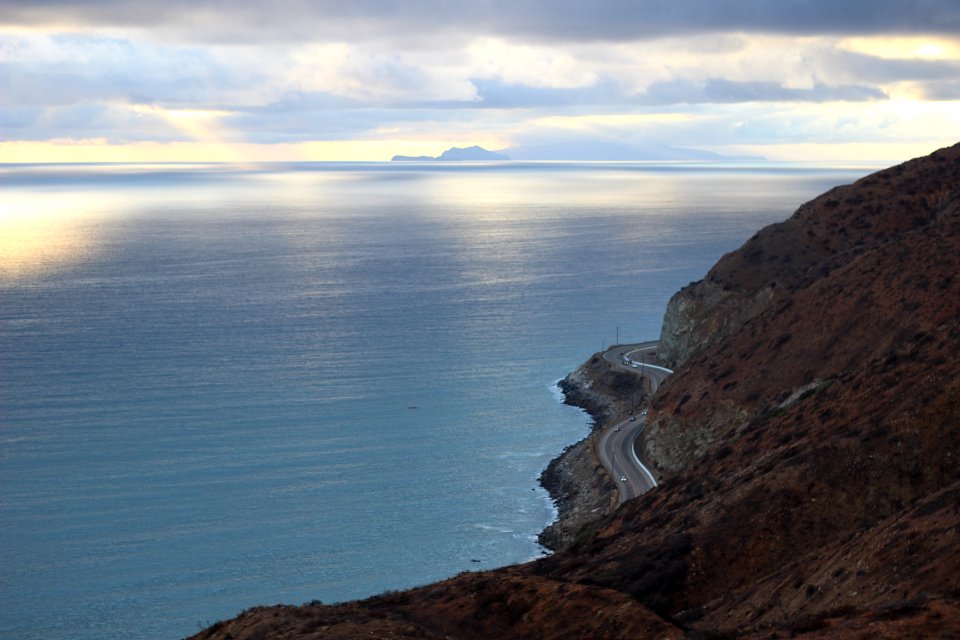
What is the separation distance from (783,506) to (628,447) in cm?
3301

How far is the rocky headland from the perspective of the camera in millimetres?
29297

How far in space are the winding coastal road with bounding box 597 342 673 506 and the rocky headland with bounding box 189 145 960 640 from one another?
1.18 metres

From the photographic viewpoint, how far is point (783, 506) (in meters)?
40.4

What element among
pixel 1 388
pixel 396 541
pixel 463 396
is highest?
pixel 1 388

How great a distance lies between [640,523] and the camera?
4694 cm

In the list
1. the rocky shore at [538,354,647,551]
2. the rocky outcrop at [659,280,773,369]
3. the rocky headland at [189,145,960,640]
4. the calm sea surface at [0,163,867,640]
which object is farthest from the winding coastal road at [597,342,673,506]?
the calm sea surface at [0,163,867,640]

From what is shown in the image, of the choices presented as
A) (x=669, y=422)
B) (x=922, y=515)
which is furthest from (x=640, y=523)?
(x=669, y=422)

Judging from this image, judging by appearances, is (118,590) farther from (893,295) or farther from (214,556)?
(893,295)

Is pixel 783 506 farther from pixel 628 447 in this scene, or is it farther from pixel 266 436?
pixel 266 436

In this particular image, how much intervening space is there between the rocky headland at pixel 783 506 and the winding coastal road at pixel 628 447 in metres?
1.18

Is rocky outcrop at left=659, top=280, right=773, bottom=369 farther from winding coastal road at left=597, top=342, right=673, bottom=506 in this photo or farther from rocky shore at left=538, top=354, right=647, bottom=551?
rocky shore at left=538, top=354, right=647, bottom=551

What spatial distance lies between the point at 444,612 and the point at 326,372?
62547mm

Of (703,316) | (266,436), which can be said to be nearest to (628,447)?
(703,316)

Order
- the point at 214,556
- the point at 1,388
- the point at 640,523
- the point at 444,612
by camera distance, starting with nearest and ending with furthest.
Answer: the point at 444,612 < the point at 640,523 < the point at 214,556 < the point at 1,388
